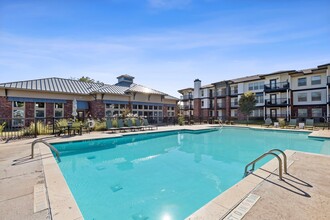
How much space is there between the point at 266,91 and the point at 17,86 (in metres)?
31.5

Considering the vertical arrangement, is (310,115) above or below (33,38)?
below

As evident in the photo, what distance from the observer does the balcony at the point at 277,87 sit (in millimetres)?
24186

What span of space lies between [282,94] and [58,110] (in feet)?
101

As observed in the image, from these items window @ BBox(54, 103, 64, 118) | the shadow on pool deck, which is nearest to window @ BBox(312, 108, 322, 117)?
the shadow on pool deck

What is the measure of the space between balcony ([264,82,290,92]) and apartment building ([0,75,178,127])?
16.8m

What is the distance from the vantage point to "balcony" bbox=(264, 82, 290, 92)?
79.4ft

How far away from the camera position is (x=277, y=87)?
25203 millimetres

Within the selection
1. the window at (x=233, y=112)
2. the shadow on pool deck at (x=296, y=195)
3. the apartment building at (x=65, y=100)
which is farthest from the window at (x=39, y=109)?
the window at (x=233, y=112)

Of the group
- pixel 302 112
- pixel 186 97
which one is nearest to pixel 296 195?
pixel 302 112

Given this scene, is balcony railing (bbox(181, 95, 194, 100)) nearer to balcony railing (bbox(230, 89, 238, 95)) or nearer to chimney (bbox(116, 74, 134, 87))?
balcony railing (bbox(230, 89, 238, 95))

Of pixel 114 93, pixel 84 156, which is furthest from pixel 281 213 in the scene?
pixel 114 93

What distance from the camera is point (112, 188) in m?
4.41

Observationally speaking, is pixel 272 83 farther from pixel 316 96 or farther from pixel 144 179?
pixel 144 179

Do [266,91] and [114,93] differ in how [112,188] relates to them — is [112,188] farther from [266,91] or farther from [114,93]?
[266,91]
